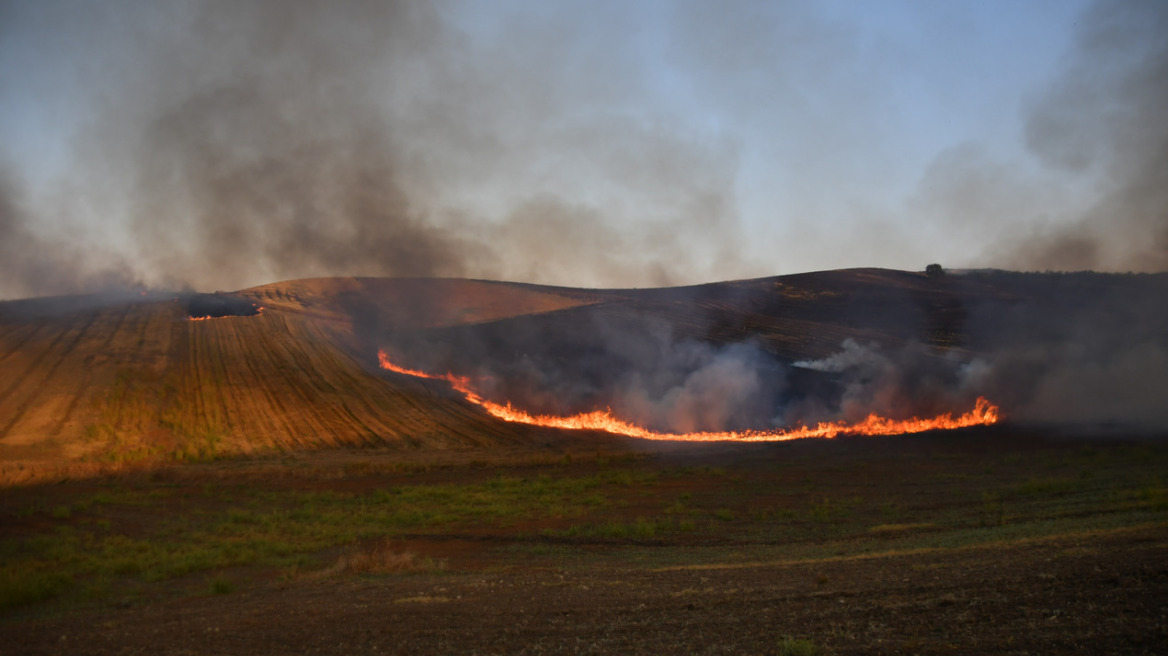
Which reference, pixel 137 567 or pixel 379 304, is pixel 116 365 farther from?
pixel 137 567

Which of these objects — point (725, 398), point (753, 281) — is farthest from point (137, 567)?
point (753, 281)

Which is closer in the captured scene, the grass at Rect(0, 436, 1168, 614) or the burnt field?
the burnt field

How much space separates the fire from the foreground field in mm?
3823

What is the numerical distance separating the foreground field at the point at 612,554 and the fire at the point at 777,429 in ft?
12.5

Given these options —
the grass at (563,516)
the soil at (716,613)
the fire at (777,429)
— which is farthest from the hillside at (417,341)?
the soil at (716,613)

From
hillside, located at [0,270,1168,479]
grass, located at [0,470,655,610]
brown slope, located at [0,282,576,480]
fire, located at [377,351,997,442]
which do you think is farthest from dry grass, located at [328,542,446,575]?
fire, located at [377,351,997,442]

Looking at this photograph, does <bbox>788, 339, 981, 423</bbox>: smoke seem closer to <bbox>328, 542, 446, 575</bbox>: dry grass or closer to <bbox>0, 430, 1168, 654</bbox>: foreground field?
<bbox>0, 430, 1168, 654</bbox>: foreground field

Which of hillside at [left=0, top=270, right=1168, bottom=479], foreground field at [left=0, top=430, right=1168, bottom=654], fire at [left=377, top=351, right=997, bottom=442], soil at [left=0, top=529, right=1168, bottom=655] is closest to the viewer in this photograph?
soil at [left=0, top=529, right=1168, bottom=655]

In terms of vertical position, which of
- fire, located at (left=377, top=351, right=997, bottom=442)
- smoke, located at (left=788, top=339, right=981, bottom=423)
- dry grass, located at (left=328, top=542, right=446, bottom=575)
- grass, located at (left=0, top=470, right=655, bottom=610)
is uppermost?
smoke, located at (left=788, top=339, right=981, bottom=423)

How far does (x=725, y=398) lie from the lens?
121ft

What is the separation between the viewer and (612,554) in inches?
568

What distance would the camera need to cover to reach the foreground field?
23.2 feet

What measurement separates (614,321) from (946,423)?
23.1 m

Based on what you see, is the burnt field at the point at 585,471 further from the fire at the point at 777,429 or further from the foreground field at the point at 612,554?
the fire at the point at 777,429
